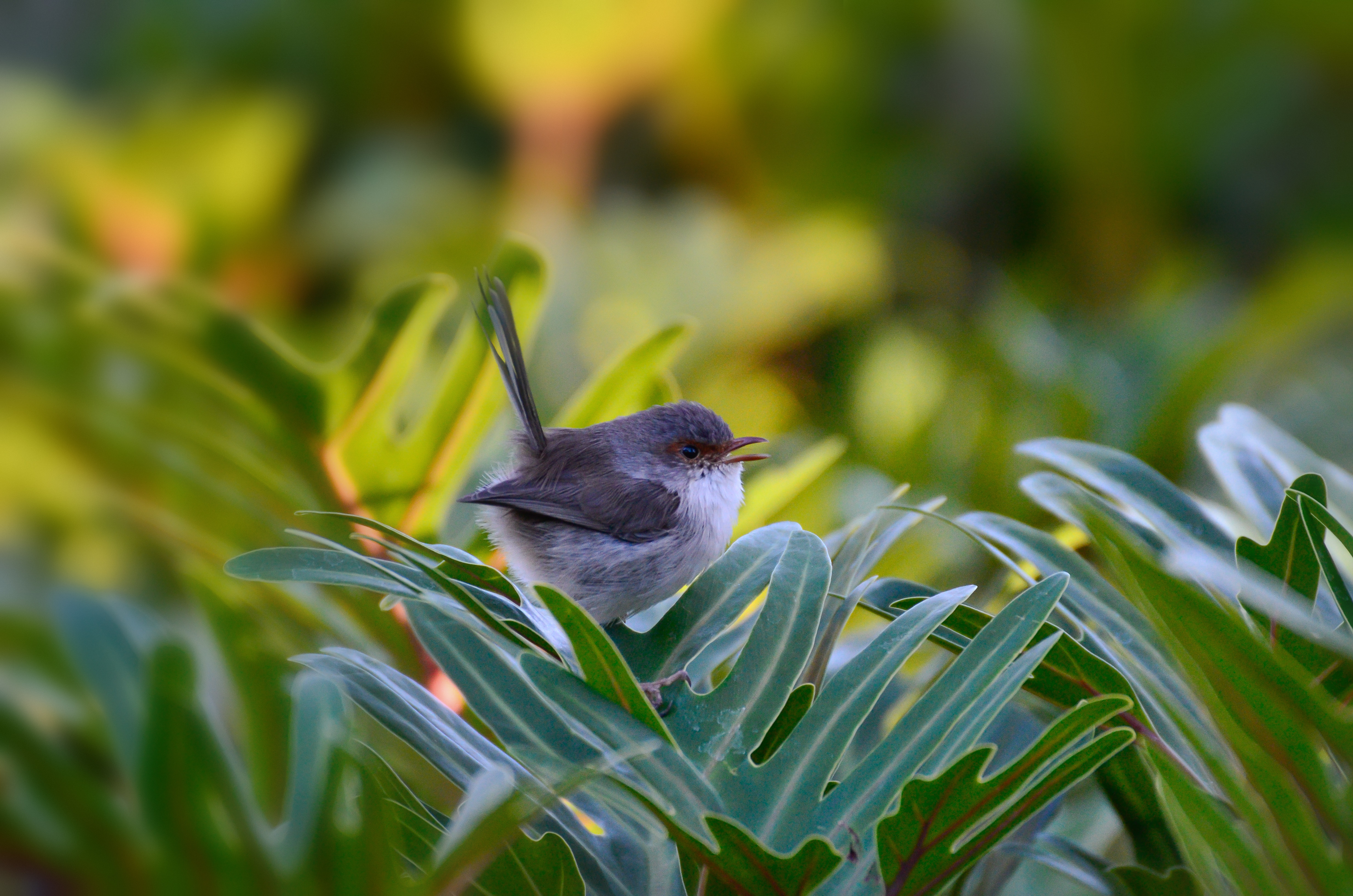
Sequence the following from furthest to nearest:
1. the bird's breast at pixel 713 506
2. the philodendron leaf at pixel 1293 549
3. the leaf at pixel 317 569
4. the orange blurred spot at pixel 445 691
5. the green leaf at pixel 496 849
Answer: the bird's breast at pixel 713 506
the orange blurred spot at pixel 445 691
the philodendron leaf at pixel 1293 549
the leaf at pixel 317 569
the green leaf at pixel 496 849

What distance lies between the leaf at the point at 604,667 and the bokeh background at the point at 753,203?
3.40ft

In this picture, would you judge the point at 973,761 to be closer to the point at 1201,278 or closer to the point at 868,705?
the point at 868,705

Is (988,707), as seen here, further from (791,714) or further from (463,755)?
(463,755)

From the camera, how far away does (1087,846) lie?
914 mm

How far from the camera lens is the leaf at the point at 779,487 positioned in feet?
3.45

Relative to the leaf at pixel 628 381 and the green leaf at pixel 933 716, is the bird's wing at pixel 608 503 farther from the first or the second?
the green leaf at pixel 933 716

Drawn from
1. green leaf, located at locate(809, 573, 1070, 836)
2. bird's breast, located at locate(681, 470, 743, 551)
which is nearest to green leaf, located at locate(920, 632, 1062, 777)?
green leaf, located at locate(809, 573, 1070, 836)

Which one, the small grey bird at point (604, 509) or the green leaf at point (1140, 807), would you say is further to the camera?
the small grey bird at point (604, 509)

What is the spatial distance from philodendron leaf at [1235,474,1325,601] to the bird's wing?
0.60 meters

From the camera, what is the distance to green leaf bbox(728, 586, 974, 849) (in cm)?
58

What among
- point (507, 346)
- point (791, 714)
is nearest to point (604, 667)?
point (791, 714)

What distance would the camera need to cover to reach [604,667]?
0.57 m

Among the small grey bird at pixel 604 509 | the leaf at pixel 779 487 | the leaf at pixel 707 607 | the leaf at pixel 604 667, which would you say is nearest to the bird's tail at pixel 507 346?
the small grey bird at pixel 604 509

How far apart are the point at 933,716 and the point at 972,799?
61 millimetres
